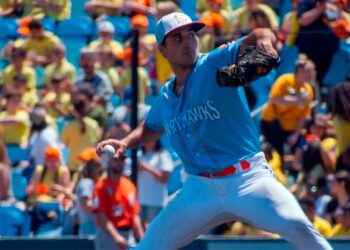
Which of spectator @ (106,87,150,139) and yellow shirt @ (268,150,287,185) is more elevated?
spectator @ (106,87,150,139)

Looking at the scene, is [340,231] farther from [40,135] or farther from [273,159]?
[40,135]

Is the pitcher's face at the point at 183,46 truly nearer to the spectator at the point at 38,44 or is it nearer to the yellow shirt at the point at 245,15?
the yellow shirt at the point at 245,15

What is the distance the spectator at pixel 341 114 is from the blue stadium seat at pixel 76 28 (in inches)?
156

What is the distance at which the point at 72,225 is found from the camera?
9.48 m

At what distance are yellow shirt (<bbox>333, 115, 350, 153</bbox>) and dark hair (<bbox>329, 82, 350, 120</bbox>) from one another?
42 mm

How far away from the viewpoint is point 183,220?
225 inches

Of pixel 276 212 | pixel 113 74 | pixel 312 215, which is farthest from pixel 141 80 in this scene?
pixel 276 212

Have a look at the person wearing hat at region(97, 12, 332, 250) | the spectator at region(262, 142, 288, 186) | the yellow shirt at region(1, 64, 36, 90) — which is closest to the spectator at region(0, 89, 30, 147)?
the yellow shirt at region(1, 64, 36, 90)

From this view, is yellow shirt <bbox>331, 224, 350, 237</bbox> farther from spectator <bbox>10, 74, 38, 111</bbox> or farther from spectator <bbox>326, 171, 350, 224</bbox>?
spectator <bbox>10, 74, 38, 111</bbox>

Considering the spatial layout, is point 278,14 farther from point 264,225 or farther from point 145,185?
point 264,225

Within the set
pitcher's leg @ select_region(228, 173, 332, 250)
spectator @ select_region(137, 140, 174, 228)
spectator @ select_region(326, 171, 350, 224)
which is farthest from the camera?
spectator @ select_region(137, 140, 174, 228)

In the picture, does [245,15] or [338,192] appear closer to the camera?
[338,192]

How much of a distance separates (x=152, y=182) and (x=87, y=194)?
0.71m

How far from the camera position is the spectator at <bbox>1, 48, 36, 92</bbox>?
39.4 ft
